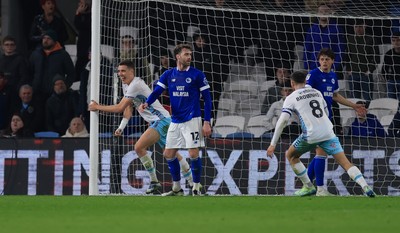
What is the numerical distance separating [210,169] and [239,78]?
2126mm

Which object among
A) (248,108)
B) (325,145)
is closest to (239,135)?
(248,108)

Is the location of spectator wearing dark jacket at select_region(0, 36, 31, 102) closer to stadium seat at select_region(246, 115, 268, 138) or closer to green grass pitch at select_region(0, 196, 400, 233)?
stadium seat at select_region(246, 115, 268, 138)

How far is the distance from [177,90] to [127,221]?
5.67m

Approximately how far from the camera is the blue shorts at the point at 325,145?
1541 cm

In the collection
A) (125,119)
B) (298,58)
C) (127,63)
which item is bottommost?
(125,119)

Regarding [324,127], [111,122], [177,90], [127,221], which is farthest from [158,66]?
[127,221]

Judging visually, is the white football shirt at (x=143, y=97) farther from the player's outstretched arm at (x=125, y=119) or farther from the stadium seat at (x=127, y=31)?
the stadium seat at (x=127, y=31)

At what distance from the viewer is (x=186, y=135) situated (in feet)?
53.1

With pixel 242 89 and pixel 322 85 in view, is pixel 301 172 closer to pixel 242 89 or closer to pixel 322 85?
pixel 322 85

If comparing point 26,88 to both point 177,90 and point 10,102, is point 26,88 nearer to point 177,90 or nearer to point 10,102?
point 10,102

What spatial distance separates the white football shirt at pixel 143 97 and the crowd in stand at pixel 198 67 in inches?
44.2

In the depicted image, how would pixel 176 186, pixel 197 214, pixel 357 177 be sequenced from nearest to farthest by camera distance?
pixel 197 214
pixel 357 177
pixel 176 186

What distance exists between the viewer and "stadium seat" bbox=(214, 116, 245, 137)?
18.5m

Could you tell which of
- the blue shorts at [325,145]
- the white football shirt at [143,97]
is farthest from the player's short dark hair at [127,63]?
the blue shorts at [325,145]
